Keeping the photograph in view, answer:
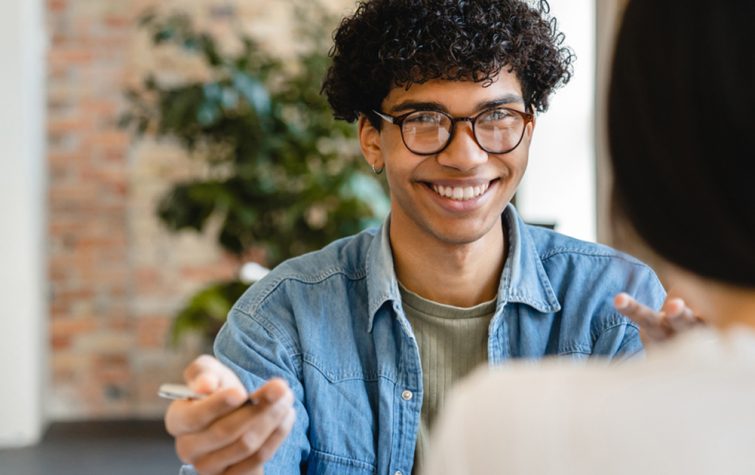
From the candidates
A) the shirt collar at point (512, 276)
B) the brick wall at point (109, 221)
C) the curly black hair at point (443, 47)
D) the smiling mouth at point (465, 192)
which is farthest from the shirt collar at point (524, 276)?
the brick wall at point (109, 221)

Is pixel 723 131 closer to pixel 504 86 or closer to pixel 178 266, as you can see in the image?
pixel 504 86

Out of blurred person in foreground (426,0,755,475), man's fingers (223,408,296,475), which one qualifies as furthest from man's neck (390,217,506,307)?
blurred person in foreground (426,0,755,475)

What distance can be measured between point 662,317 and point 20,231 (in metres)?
4.35

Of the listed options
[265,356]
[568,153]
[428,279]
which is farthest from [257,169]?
[265,356]

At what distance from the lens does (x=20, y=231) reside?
516cm

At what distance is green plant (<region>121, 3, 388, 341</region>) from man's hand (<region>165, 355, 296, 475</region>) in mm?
2771

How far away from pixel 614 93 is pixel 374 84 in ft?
3.37

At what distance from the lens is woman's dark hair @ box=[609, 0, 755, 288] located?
758 mm

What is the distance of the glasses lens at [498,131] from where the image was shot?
1705 mm

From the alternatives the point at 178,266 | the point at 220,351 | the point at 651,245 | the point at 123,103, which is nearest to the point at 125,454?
the point at 178,266

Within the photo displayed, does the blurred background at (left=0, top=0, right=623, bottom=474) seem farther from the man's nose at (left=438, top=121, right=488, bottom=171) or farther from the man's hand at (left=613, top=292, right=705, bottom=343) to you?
the man's hand at (left=613, top=292, right=705, bottom=343)

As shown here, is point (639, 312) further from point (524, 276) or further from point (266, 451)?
point (266, 451)

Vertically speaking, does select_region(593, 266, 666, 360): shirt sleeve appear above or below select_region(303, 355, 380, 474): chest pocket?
above

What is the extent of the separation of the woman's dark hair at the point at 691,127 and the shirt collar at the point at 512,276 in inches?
35.7
